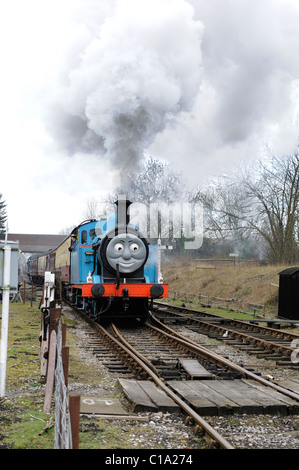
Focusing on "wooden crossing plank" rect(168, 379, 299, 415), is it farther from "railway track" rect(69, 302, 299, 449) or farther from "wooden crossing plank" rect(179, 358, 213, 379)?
"wooden crossing plank" rect(179, 358, 213, 379)

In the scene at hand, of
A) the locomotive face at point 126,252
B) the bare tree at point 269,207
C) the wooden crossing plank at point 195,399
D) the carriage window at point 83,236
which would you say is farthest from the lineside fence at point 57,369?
the bare tree at point 269,207

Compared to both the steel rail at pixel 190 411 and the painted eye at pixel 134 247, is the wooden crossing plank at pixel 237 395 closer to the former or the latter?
the steel rail at pixel 190 411

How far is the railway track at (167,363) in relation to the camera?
→ 532 cm

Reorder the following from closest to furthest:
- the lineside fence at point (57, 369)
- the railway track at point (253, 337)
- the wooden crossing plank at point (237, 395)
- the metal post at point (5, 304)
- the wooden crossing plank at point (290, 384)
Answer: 1. the lineside fence at point (57, 369)
2. the wooden crossing plank at point (237, 395)
3. the metal post at point (5, 304)
4. the wooden crossing plank at point (290, 384)
5. the railway track at point (253, 337)

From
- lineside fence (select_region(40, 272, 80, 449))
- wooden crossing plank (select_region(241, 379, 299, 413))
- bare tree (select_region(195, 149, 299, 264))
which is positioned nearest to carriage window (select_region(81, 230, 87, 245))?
lineside fence (select_region(40, 272, 80, 449))

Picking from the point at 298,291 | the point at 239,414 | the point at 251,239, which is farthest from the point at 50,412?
the point at 251,239

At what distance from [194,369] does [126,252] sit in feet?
17.6

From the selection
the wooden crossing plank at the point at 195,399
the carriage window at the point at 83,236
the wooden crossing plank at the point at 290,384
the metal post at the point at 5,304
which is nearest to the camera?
the wooden crossing plank at the point at 195,399

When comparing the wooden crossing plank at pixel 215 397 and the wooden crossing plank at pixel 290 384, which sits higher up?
the wooden crossing plank at pixel 215 397

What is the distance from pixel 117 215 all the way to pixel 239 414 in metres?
7.88

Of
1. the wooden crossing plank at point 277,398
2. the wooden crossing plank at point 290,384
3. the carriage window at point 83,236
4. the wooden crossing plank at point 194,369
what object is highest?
the carriage window at point 83,236

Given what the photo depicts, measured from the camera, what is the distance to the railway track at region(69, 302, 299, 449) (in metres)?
5.32

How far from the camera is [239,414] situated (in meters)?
5.04

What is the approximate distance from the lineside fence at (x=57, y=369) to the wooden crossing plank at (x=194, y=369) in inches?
77.4
